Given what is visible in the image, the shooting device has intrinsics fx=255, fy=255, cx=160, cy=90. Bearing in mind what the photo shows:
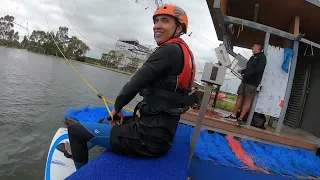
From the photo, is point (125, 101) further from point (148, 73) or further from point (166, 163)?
point (166, 163)

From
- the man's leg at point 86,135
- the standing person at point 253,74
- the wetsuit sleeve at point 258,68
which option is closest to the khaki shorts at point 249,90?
the standing person at point 253,74

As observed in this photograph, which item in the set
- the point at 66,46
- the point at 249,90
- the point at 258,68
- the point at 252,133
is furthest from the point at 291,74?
the point at 66,46

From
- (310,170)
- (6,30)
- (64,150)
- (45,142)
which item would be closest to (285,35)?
(310,170)

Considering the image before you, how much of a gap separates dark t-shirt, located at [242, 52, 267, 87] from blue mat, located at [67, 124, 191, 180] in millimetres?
4161

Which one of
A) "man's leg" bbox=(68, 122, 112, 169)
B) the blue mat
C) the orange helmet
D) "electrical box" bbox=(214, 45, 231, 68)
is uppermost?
the orange helmet

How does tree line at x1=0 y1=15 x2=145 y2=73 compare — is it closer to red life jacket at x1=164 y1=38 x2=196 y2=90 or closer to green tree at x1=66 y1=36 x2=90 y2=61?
green tree at x1=66 y1=36 x2=90 y2=61

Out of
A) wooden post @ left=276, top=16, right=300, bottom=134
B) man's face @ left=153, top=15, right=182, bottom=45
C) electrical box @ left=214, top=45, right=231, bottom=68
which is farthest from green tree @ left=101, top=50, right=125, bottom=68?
man's face @ left=153, top=15, right=182, bottom=45

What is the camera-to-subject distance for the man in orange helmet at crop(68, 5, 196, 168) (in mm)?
2330

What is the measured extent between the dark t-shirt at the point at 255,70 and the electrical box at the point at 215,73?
3.81 metres

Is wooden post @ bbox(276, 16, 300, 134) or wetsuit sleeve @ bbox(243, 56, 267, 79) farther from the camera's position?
wooden post @ bbox(276, 16, 300, 134)

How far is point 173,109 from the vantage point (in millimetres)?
2428

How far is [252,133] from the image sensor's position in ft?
20.6

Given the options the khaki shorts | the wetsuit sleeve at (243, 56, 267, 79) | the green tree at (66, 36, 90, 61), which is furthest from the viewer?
the green tree at (66, 36, 90, 61)

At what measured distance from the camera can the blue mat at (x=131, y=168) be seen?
6.34 feet
